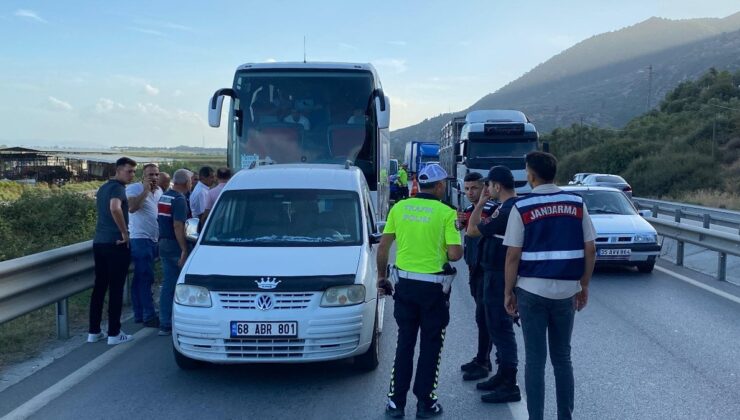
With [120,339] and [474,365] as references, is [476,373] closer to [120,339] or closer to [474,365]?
[474,365]

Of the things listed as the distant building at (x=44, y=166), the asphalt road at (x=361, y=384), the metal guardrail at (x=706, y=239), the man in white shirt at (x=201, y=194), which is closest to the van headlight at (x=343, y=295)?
the asphalt road at (x=361, y=384)

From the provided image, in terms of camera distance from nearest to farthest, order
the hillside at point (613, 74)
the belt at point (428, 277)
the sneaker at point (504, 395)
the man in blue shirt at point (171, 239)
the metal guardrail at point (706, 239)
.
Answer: the belt at point (428, 277), the sneaker at point (504, 395), the man in blue shirt at point (171, 239), the metal guardrail at point (706, 239), the hillside at point (613, 74)

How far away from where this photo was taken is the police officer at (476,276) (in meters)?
5.83

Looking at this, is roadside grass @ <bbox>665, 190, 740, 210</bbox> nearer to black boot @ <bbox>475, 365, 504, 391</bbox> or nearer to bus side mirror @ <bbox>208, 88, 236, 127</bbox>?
bus side mirror @ <bbox>208, 88, 236, 127</bbox>

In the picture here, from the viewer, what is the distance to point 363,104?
12102 millimetres

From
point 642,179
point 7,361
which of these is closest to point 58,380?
point 7,361

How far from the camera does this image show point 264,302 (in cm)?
574

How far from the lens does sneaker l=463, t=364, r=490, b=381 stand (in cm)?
613

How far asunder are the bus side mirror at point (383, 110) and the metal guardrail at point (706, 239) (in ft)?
18.8

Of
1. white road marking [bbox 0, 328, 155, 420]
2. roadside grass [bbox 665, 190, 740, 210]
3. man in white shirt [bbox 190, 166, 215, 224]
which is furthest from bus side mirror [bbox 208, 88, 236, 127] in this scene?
roadside grass [bbox 665, 190, 740, 210]

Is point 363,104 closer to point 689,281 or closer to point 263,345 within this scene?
point 689,281

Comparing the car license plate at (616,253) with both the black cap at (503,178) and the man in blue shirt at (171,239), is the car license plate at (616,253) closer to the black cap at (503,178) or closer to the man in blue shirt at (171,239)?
the black cap at (503,178)

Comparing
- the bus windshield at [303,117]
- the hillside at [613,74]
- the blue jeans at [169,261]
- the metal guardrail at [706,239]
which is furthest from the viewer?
the hillside at [613,74]

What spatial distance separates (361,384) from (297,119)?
691 cm
